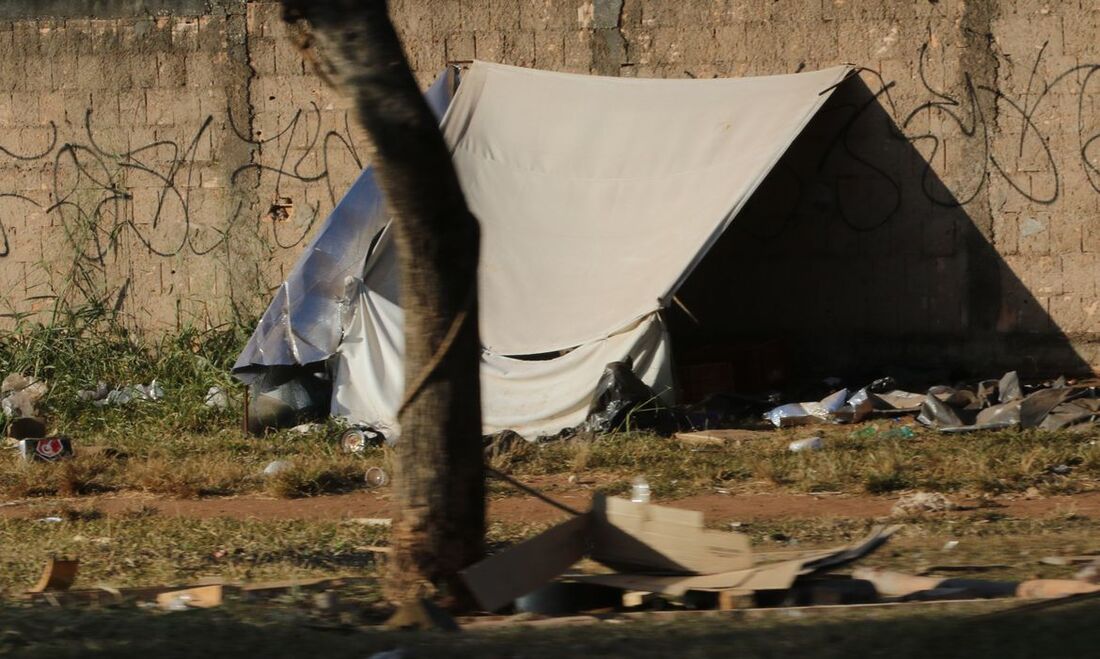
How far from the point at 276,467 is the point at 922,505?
3.17m

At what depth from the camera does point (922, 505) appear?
5535 millimetres

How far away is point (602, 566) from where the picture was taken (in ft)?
14.5

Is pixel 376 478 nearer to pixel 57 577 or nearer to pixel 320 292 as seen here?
pixel 320 292

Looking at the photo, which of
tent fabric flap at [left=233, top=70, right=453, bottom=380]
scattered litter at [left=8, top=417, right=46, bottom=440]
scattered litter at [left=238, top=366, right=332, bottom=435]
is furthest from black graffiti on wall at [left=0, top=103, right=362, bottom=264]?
scattered litter at [left=8, top=417, right=46, bottom=440]

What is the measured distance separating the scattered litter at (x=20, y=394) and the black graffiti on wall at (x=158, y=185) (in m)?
1.07

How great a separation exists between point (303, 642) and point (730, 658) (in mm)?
1076

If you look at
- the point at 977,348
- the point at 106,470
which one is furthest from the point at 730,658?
the point at 977,348

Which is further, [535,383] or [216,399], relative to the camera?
[216,399]

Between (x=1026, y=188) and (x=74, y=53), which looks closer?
(x=1026, y=188)

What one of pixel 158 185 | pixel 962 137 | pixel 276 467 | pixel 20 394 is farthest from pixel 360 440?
pixel 962 137

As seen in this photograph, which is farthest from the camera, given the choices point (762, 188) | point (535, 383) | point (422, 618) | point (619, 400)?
point (762, 188)

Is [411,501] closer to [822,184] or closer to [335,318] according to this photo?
[335,318]

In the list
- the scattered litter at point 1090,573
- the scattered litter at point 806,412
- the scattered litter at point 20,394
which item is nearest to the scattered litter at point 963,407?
the scattered litter at point 806,412

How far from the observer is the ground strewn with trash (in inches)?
136
